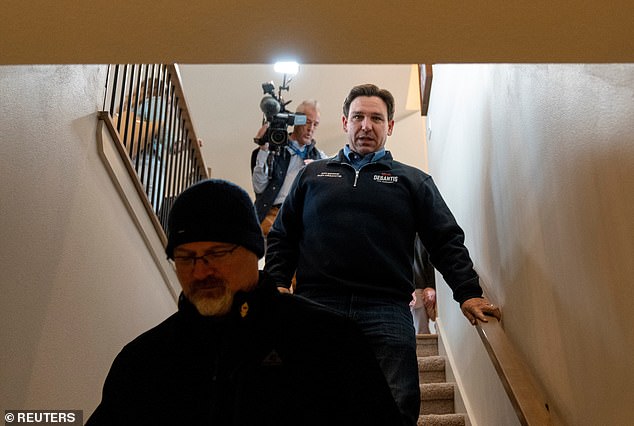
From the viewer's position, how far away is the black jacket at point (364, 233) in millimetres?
2092

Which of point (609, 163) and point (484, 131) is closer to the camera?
point (609, 163)

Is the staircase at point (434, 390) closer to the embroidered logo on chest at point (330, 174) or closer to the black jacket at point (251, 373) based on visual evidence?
the embroidered logo on chest at point (330, 174)

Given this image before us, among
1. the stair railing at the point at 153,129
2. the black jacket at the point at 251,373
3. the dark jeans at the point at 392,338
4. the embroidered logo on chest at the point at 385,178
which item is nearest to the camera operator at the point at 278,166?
the stair railing at the point at 153,129

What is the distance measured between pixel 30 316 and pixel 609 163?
1.63 m

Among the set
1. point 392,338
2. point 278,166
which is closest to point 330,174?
point 392,338

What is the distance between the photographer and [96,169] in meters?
2.73

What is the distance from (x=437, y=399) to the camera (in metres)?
3.66

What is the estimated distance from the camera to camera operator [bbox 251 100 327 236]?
12.8 feet

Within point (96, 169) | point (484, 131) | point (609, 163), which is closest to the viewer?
point (609, 163)

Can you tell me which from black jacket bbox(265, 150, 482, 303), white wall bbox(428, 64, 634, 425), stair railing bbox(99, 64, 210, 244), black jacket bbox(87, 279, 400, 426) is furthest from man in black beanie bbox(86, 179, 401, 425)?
stair railing bbox(99, 64, 210, 244)

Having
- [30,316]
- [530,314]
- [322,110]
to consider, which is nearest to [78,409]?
[30,316]

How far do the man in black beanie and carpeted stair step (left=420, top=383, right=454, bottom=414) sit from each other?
2402 millimetres

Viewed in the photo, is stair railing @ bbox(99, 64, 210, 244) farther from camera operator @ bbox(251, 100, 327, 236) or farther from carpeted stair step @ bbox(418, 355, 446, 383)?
carpeted stair step @ bbox(418, 355, 446, 383)
